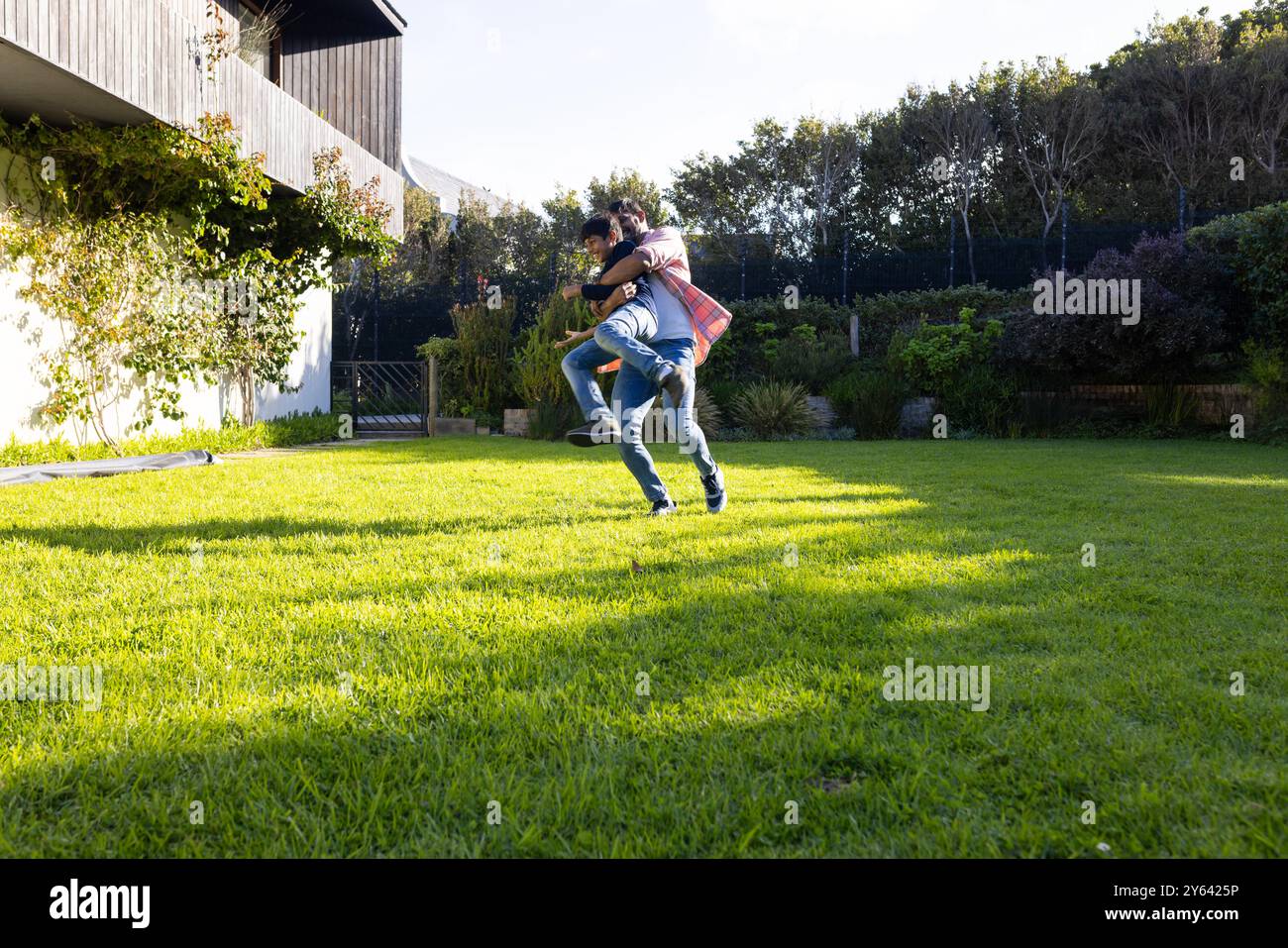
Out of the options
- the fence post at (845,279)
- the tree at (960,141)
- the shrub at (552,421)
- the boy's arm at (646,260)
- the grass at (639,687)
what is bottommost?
the grass at (639,687)

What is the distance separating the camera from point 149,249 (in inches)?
378

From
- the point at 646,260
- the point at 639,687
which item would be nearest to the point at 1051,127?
the point at 646,260

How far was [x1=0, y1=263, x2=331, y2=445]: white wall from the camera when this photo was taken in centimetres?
823

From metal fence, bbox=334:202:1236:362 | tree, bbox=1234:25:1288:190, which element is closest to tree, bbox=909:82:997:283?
tree, bbox=1234:25:1288:190

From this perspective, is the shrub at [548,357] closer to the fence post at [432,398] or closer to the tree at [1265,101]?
the fence post at [432,398]

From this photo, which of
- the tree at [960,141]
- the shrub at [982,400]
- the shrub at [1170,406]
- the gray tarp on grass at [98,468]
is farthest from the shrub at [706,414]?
the tree at [960,141]

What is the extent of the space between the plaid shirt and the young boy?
0.38 ft

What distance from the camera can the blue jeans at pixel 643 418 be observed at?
16.4 ft

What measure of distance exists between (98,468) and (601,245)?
5579 millimetres

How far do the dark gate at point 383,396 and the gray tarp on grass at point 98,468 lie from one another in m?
6.33

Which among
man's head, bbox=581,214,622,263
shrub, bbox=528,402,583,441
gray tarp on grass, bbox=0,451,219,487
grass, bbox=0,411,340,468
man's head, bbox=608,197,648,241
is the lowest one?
gray tarp on grass, bbox=0,451,219,487

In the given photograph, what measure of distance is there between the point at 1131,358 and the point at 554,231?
25201 millimetres

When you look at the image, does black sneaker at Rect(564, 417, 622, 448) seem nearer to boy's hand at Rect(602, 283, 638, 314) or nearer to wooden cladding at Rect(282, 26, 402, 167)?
boy's hand at Rect(602, 283, 638, 314)
